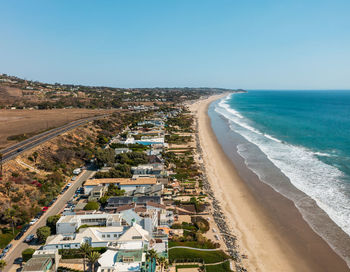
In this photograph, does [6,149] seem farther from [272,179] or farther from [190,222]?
[272,179]

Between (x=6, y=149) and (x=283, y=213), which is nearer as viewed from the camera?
(x=283, y=213)

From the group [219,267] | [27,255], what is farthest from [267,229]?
[27,255]

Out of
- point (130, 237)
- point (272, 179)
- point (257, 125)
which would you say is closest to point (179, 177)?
point (272, 179)

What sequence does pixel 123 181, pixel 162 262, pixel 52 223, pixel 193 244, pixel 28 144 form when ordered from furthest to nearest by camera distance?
pixel 28 144 → pixel 123 181 → pixel 52 223 → pixel 193 244 → pixel 162 262

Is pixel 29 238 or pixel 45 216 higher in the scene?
pixel 29 238

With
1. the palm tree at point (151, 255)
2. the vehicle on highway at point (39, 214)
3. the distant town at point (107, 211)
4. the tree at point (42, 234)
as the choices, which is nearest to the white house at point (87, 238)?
the distant town at point (107, 211)

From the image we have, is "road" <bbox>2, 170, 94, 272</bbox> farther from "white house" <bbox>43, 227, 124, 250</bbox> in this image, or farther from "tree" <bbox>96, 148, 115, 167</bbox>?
"white house" <bbox>43, 227, 124, 250</bbox>

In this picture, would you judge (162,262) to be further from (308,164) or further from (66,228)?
(308,164)
